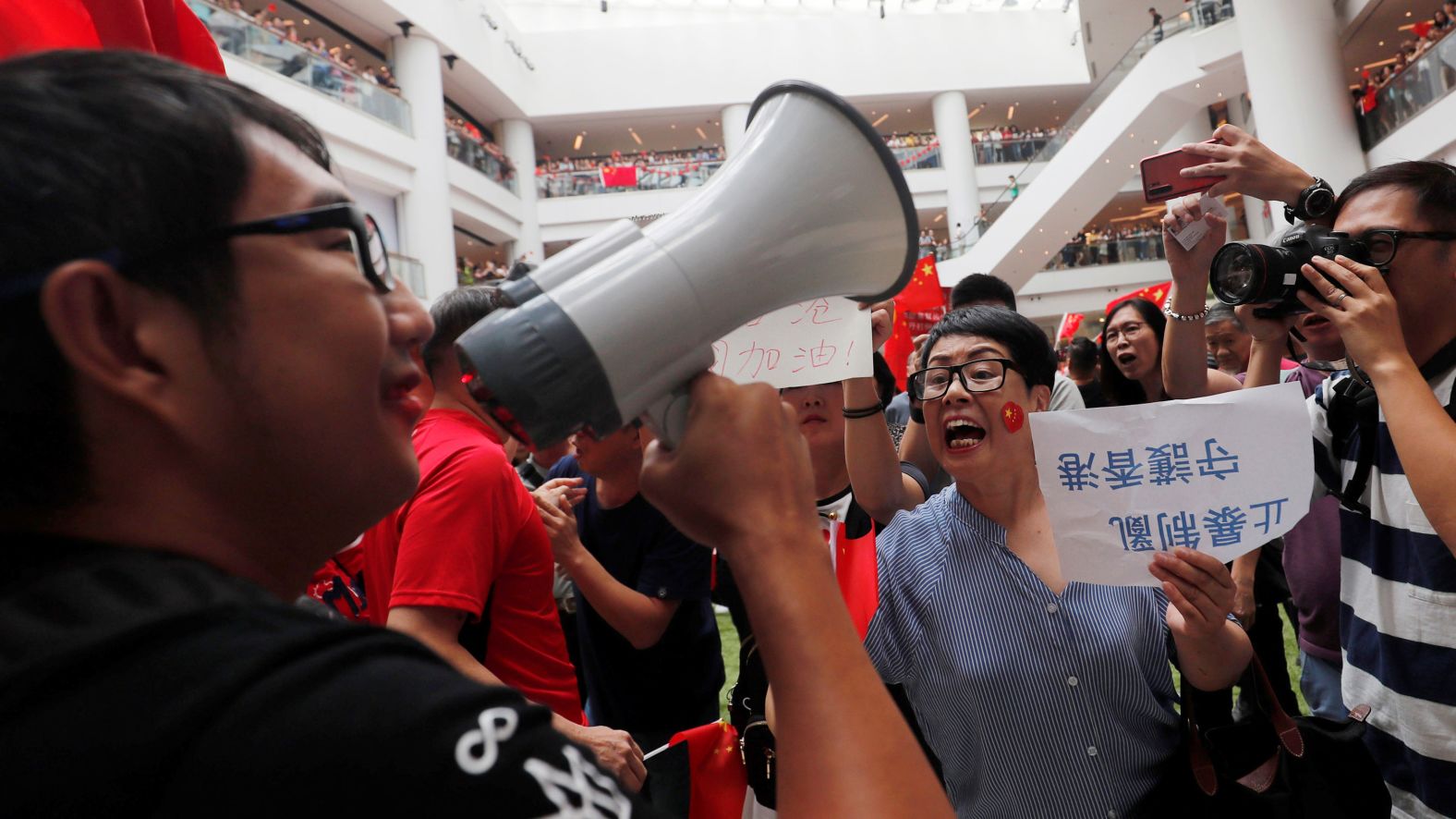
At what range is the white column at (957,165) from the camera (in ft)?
64.2

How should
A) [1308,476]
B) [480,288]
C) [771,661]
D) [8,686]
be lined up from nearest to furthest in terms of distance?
[8,686]
[771,661]
[1308,476]
[480,288]

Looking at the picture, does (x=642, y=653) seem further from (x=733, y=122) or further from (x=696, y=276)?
(x=733, y=122)

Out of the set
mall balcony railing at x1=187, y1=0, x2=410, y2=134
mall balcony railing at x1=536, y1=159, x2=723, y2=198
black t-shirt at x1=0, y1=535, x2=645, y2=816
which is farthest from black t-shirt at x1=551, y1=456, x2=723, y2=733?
mall balcony railing at x1=536, y1=159, x2=723, y2=198

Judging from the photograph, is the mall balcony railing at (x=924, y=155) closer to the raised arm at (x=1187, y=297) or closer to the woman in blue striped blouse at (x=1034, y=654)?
the raised arm at (x=1187, y=297)

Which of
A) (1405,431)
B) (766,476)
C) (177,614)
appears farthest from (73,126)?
(1405,431)

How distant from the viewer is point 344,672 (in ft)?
1.58

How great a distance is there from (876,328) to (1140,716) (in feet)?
3.87

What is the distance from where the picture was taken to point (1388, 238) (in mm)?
1438

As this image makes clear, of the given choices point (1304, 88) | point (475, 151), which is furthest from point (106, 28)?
point (475, 151)

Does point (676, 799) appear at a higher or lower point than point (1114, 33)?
lower

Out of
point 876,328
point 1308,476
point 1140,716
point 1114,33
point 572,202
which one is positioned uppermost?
point 1114,33

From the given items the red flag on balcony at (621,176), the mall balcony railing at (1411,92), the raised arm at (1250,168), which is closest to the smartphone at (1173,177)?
the raised arm at (1250,168)

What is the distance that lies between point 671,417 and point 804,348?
127cm

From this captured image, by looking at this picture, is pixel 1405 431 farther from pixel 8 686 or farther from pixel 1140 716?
pixel 8 686
